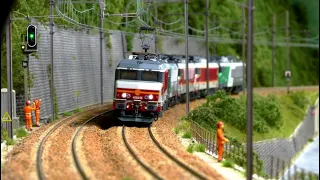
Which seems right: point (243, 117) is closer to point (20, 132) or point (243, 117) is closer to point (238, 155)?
point (20, 132)

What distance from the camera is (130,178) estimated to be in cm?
1828

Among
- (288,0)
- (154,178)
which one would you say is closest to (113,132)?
(154,178)

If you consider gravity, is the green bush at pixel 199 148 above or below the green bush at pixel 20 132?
below

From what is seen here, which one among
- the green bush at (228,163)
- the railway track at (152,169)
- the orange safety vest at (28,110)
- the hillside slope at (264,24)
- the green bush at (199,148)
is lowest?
the green bush at (228,163)

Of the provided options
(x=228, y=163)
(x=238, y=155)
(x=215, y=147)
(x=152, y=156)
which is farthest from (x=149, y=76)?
(x=228, y=163)

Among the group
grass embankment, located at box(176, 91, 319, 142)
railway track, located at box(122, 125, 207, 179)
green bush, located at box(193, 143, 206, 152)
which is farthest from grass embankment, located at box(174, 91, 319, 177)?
railway track, located at box(122, 125, 207, 179)

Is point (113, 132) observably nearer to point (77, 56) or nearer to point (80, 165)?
point (80, 165)

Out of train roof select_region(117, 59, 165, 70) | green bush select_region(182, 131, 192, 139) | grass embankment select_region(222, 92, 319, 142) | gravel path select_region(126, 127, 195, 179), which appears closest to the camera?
gravel path select_region(126, 127, 195, 179)

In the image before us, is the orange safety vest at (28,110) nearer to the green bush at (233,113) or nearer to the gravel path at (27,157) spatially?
the gravel path at (27,157)

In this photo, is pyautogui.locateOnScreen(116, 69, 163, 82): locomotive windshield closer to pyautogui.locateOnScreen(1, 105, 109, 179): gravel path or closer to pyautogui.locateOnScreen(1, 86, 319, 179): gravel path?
pyautogui.locateOnScreen(1, 86, 319, 179): gravel path

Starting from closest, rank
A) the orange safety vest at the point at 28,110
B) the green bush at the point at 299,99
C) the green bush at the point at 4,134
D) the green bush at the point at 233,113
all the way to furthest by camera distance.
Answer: the green bush at the point at 4,134 → the orange safety vest at the point at 28,110 → the green bush at the point at 233,113 → the green bush at the point at 299,99

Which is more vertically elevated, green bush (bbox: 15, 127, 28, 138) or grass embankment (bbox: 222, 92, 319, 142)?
green bush (bbox: 15, 127, 28, 138)

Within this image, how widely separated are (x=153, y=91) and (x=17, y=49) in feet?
26.9

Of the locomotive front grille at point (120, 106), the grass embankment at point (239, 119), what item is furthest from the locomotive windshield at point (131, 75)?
the grass embankment at point (239, 119)
